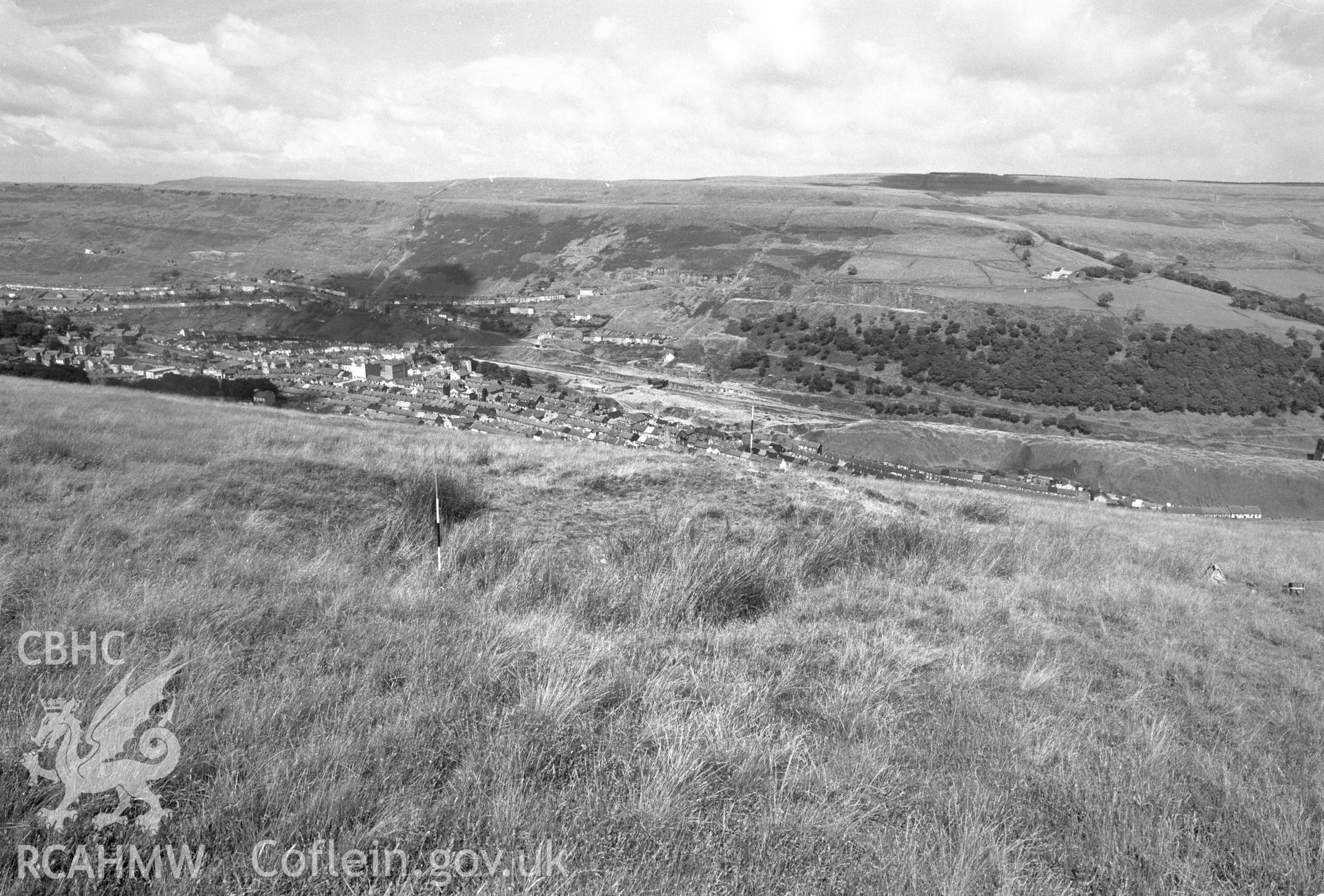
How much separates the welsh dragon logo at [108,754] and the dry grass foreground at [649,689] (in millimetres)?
47

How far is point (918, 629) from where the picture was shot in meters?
4.94

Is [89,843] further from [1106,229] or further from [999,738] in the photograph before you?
[1106,229]

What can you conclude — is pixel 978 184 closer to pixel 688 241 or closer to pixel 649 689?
pixel 688 241

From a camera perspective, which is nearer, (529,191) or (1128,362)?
(1128,362)

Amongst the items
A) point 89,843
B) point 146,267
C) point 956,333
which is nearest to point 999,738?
point 89,843

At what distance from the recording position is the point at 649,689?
11.2 feet

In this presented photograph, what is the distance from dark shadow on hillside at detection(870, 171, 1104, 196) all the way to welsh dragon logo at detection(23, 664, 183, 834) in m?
130

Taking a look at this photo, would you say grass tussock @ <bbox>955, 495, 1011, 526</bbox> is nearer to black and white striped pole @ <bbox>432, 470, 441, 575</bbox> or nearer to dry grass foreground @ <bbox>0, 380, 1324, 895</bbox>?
dry grass foreground @ <bbox>0, 380, 1324, 895</bbox>

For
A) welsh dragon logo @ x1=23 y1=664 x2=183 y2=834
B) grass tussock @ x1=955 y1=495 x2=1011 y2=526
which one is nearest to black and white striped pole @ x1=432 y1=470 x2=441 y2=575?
welsh dragon logo @ x1=23 y1=664 x2=183 y2=834

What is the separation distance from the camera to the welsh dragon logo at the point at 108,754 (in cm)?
220

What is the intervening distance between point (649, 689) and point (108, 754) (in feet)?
7.01

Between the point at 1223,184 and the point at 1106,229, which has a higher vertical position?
the point at 1223,184

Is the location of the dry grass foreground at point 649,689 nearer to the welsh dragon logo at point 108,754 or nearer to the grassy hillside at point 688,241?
the welsh dragon logo at point 108,754

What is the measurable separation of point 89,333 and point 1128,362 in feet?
190
